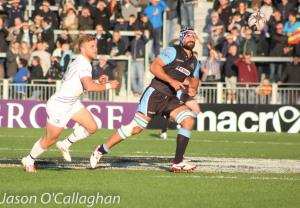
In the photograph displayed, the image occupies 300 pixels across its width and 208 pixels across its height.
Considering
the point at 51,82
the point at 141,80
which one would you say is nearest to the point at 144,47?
the point at 141,80

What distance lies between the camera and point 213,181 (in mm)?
13203

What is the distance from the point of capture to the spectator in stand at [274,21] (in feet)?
94.1

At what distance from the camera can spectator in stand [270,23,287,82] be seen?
28.5 meters

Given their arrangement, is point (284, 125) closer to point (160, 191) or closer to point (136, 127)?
point (136, 127)

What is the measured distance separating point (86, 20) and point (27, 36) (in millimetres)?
1973

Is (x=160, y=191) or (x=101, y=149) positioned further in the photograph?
(x=101, y=149)

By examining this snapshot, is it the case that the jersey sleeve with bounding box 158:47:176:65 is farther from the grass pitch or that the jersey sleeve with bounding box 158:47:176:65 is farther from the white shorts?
the grass pitch

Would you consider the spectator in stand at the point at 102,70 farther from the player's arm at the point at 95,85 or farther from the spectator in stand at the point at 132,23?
the player's arm at the point at 95,85

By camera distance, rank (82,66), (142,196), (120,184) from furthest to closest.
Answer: (82,66) < (120,184) < (142,196)

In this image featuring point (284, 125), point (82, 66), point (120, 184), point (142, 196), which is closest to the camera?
point (142, 196)

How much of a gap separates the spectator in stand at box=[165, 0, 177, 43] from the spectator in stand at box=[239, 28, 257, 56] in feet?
8.18

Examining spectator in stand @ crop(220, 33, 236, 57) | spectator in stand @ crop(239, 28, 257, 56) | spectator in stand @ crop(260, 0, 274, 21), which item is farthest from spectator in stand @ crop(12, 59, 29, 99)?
spectator in stand @ crop(260, 0, 274, 21)

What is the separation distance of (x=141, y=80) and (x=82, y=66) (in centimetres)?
1472

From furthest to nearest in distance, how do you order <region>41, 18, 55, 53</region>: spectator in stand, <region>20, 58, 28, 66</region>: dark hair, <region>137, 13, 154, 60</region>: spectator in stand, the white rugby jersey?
<region>41, 18, 55, 53</region>: spectator in stand
<region>137, 13, 154, 60</region>: spectator in stand
<region>20, 58, 28, 66</region>: dark hair
the white rugby jersey
